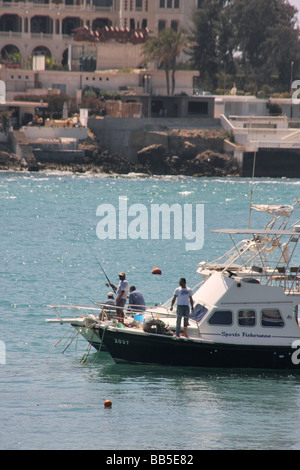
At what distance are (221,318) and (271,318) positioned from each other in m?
1.19

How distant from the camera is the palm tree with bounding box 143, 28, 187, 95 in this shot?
94.2 m

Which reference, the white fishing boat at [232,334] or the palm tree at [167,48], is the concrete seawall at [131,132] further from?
the white fishing boat at [232,334]

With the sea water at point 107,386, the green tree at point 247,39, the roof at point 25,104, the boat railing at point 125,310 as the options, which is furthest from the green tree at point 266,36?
the boat railing at point 125,310

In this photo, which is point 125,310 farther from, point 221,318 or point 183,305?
point 221,318

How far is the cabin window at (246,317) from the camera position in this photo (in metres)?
22.7

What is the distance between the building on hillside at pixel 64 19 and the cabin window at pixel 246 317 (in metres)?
86.6

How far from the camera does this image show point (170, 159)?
85.6 metres

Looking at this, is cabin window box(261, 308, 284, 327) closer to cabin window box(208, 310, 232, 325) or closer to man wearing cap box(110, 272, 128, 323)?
cabin window box(208, 310, 232, 325)

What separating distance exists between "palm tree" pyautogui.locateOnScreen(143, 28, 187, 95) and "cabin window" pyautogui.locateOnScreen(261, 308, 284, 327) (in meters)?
73.1

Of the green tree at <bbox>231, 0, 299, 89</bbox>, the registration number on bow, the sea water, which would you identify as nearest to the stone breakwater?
the green tree at <bbox>231, 0, 299, 89</bbox>

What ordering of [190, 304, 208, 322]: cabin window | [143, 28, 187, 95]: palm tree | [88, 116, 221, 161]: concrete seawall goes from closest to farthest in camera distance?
[190, 304, 208, 322]: cabin window → [88, 116, 221, 161]: concrete seawall → [143, 28, 187, 95]: palm tree

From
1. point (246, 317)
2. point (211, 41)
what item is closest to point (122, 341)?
point (246, 317)
